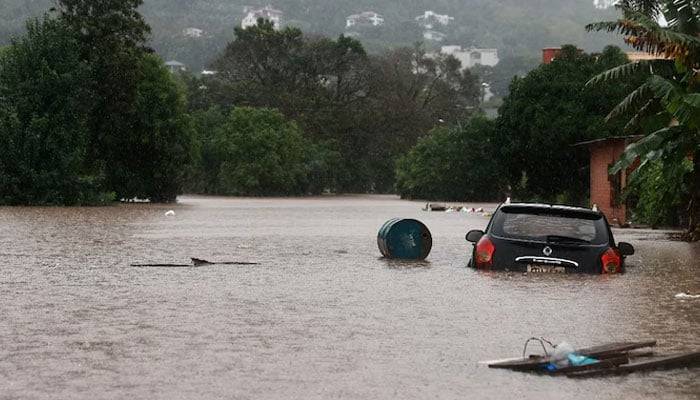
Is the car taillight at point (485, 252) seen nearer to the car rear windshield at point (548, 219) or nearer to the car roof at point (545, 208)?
the car rear windshield at point (548, 219)

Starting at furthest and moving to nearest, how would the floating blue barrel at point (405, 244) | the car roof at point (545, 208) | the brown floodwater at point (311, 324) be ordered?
the floating blue barrel at point (405, 244) → the car roof at point (545, 208) → the brown floodwater at point (311, 324)

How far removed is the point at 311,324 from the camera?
49.5 feet

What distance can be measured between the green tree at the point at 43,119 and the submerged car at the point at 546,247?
50.6 meters

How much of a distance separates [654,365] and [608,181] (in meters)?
48.2

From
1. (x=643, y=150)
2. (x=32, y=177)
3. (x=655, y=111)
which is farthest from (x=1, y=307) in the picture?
(x=32, y=177)

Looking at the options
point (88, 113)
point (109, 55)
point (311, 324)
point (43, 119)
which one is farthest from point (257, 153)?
point (311, 324)

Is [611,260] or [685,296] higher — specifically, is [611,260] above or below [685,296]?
above

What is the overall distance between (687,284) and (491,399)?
12769 mm

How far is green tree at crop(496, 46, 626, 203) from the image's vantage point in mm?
72875

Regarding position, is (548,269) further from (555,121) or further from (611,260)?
(555,121)

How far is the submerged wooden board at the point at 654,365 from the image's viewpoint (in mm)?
11414

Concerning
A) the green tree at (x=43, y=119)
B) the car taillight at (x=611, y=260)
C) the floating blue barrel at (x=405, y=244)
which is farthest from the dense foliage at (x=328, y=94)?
the car taillight at (x=611, y=260)

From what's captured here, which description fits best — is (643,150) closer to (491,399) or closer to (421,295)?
(421,295)

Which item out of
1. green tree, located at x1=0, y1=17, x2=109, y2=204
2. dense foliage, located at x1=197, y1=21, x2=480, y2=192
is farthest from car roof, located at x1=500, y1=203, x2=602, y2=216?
dense foliage, located at x1=197, y1=21, x2=480, y2=192
